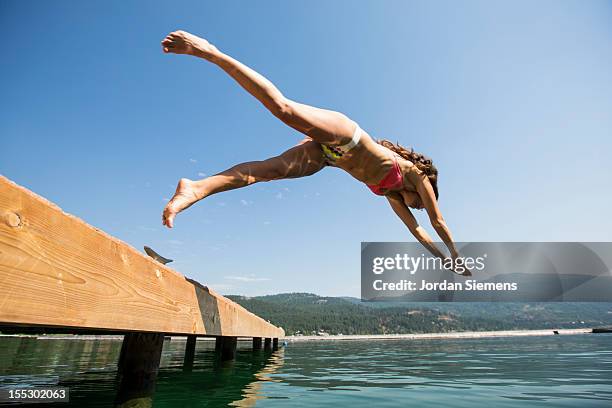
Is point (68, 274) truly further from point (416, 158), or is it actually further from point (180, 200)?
point (416, 158)

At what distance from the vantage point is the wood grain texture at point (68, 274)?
1.46 m

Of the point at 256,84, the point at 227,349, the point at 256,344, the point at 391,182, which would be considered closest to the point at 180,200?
the point at 256,84

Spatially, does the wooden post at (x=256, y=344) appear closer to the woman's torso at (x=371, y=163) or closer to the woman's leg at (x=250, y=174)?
the woman's torso at (x=371, y=163)

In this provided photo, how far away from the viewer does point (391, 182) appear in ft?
14.5

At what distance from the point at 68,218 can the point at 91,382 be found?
26.9ft

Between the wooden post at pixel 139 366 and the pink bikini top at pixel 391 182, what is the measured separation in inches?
114

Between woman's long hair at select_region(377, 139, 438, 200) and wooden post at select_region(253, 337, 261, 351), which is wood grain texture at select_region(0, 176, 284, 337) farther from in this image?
wooden post at select_region(253, 337, 261, 351)

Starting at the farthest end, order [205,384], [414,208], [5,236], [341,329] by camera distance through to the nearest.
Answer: [341,329], [205,384], [414,208], [5,236]

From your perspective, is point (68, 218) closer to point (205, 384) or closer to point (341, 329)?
point (205, 384)

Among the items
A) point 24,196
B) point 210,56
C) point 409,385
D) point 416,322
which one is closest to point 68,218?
point 24,196

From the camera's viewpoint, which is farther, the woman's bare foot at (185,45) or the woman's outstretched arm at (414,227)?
the woman's outstretched arm at (414,227)

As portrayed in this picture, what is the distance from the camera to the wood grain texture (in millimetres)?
1460

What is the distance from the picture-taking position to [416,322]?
157 meters

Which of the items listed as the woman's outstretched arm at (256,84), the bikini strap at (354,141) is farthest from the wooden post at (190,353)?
the woman's outstretched arm at (256,84)
